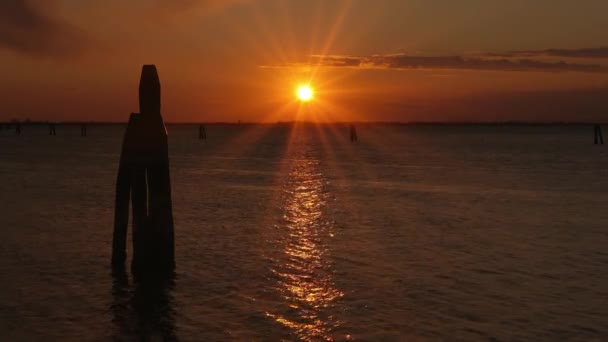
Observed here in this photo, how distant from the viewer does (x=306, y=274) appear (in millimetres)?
16406

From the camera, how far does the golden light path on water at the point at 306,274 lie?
40.6ft

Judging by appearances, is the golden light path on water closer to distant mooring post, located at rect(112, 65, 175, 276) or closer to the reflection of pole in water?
the reflection of pole in water

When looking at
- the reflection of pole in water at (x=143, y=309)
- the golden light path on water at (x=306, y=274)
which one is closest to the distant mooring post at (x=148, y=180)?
the reflection of pole in water at (x=143, y=309)

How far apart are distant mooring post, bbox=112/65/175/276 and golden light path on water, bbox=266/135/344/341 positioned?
2.83 meters

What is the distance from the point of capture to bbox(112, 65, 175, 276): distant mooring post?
1472 cm

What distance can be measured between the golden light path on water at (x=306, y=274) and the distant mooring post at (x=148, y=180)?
2826mm

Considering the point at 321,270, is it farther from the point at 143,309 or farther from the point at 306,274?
Answer: the point at 143,309

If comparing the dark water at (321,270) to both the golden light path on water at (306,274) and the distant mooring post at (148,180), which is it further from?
the distant mooring post at (148,180)

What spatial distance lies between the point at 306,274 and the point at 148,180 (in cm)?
440

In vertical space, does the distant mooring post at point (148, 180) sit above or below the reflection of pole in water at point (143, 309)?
above

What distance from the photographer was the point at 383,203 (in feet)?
103

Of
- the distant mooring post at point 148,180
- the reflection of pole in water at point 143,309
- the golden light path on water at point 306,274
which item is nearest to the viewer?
the reflection of pole in water at point 143,309

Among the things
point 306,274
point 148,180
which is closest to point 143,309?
point 148,180

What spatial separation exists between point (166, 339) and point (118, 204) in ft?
16.6
